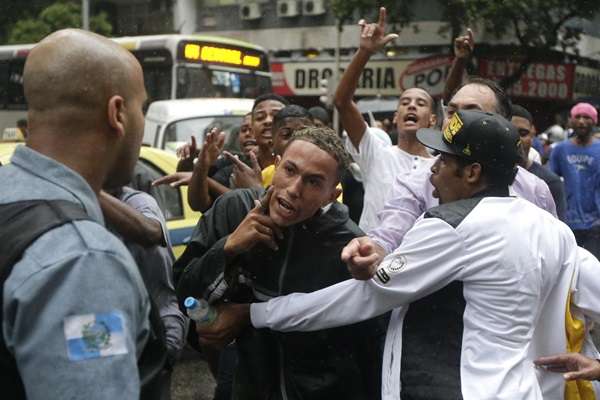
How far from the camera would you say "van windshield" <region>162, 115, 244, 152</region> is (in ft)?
43.5

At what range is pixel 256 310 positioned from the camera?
10.2 ft

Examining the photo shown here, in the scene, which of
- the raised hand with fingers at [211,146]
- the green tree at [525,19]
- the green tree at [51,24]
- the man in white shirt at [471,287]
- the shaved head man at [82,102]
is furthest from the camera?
the green tree at [51,24]

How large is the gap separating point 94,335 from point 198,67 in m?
16.5

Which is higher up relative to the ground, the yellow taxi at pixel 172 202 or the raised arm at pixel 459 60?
the raised arm at pixel 459 60

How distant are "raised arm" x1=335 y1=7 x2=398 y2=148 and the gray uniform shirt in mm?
2950

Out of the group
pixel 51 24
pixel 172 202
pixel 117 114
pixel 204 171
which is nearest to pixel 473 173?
pixel 117 114

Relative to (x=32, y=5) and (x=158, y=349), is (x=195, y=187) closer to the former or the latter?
(x=158, y=349)

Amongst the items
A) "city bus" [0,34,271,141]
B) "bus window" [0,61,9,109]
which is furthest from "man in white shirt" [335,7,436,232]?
"bus window" [0,61,9,109]

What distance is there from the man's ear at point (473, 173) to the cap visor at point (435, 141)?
0.06 metres

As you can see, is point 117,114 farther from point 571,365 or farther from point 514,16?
point 514,16

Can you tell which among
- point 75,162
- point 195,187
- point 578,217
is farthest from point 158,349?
point 578,217

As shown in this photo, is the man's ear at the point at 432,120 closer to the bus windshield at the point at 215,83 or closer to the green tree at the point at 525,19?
the bus windshield at the point at 215,83

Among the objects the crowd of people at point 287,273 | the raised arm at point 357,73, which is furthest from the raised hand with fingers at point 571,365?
the raised arm at point 357,73

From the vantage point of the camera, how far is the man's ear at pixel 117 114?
1.93m
